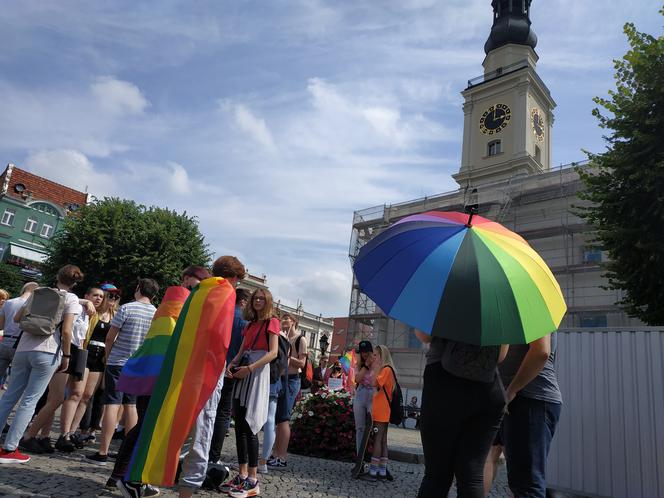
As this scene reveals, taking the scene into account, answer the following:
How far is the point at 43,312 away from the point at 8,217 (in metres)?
45.0

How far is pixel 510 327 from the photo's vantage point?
2250mm

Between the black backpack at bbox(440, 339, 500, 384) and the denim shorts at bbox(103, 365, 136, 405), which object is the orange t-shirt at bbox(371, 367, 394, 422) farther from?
the black backpack at bbox(440, 339, 500, 384)

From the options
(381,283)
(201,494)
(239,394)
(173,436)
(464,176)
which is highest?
(464,176)

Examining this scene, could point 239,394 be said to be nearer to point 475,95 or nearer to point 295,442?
point 295,442

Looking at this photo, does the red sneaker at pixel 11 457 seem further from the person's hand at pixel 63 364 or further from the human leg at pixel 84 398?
the human leg at pixel 84 398

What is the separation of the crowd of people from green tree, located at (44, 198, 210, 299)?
49.2 feet

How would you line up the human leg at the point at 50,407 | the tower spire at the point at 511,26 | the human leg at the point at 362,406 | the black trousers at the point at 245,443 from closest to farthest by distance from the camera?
the black trousers at the point at 245,443, the human leg at the point at 50,407, the human leg at the point at 362,406, the tower spire at the point at 511,26

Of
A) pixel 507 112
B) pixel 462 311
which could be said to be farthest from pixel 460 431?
pixel 507 112

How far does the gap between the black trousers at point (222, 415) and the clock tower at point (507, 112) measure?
3013 centimetres

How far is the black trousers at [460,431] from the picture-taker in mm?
2434

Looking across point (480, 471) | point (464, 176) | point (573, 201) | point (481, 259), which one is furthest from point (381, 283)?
point (464, 176)

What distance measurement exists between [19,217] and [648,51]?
4663cm

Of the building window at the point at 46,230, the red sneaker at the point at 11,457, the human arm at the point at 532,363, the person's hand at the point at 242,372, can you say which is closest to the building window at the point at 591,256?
the person's hand at the point at 242,372

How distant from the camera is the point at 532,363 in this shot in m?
2.86
